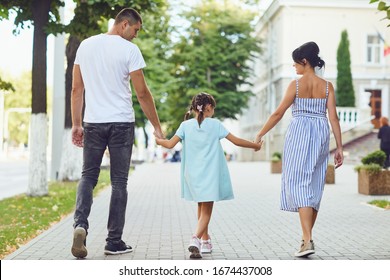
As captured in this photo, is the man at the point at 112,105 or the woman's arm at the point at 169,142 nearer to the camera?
the man at the point at 112,105

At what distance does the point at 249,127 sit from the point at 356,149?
21679mm

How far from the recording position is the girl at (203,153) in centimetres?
652

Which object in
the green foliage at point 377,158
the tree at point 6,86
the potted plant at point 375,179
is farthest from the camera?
the green foliage at point 377,158

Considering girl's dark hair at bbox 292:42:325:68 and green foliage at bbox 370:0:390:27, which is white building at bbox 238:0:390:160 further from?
girl's dark hair at bbox 292:42:325:68

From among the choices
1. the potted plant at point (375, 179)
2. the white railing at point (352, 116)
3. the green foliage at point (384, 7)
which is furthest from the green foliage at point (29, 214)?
the white railing at point (352, 116)

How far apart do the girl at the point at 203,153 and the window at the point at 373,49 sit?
37.1 meters

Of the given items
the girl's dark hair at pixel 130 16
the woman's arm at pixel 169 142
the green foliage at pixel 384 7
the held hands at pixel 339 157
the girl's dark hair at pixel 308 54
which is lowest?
the held hands at pixel 339 157

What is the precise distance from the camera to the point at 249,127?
58344 millimetres

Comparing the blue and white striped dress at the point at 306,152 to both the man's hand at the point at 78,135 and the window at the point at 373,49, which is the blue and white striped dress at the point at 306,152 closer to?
the man's hand at the point at 78,135

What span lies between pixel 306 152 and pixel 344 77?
34.3m

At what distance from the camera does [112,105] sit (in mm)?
6387

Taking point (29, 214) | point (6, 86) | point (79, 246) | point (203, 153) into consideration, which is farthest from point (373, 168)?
point (79, 246)

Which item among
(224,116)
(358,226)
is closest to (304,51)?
(358,226)
